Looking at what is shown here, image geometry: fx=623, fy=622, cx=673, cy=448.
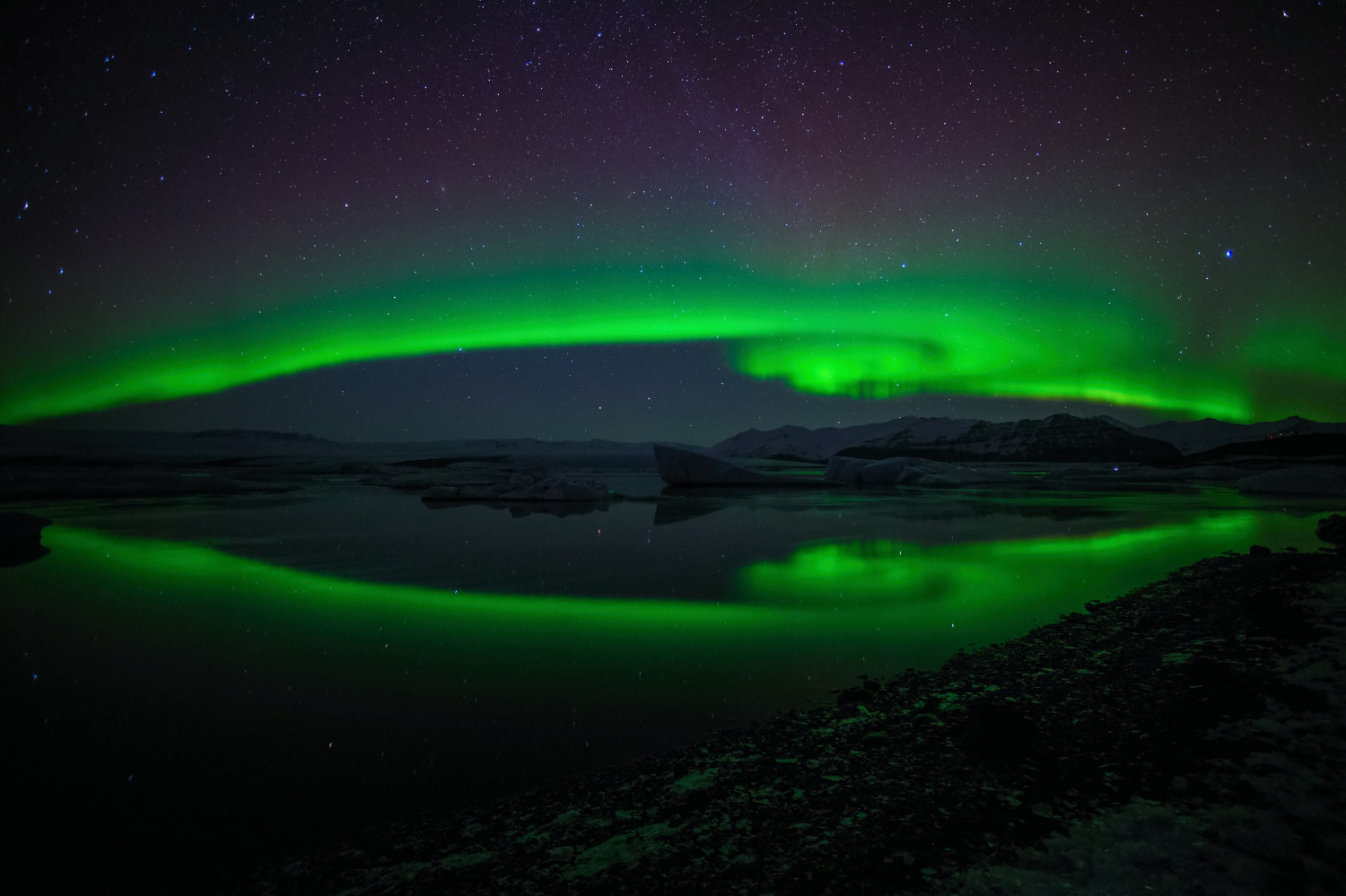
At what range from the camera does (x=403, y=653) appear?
13.1 ft

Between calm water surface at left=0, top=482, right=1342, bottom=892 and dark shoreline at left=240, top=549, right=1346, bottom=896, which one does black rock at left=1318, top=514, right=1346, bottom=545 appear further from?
dark shoreline at left=240, top=549, right=1346, bottom=896

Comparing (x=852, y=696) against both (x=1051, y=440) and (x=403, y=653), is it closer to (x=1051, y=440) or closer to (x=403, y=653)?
(x=403, y=653)

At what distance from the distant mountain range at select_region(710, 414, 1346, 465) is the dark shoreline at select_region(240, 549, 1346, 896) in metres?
70.6

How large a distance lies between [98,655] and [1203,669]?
254 inches

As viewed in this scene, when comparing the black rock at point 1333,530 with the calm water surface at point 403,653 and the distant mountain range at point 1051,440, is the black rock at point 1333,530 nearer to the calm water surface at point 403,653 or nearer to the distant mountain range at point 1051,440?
the calm water surface at point 403,653

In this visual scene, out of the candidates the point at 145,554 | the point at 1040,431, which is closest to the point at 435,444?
the point at 1040,431

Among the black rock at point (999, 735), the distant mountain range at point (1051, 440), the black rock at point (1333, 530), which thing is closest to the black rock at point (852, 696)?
the black rock at point (999, 735)

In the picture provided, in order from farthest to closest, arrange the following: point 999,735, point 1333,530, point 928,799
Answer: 1. point 1333,530
2. point 999,735
3. point 928,799

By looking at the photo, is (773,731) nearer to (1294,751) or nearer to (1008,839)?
(1008,839)

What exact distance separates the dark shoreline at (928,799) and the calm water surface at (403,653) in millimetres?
272

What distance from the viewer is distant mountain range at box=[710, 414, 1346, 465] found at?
73938 millimetres

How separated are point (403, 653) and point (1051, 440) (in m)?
101

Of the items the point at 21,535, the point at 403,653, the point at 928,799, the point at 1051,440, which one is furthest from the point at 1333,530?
the point at 1051,440

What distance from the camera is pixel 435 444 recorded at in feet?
365
